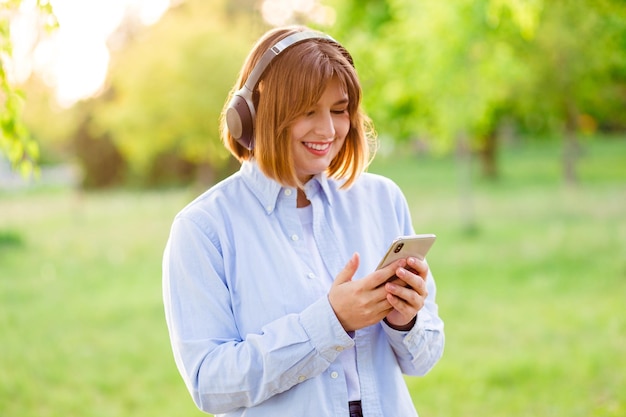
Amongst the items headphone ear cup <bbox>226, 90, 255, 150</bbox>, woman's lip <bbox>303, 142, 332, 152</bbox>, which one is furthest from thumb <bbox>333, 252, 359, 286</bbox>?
headphone ear cup <bbox>226, 90, 255, 150</bbox>

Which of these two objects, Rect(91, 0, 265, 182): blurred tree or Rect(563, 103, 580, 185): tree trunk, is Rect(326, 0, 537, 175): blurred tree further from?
Rect(563, 103, 580, 185): tree trunk

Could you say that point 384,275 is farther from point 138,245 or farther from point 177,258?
point 138,245

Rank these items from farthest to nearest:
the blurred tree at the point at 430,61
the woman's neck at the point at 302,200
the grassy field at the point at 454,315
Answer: the blurred tree at the point at 430,61
the grassy field at the point at 454,315
the woman's neck at the point at 302,200

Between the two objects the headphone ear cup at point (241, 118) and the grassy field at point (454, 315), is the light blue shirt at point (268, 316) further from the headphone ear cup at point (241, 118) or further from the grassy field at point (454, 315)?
the grassy field at point (454, 315)

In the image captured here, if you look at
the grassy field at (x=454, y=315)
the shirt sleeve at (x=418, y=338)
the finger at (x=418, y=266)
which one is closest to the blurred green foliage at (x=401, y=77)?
the grassy field at (x=454, y=315)

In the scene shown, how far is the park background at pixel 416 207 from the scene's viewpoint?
6191 millimetres

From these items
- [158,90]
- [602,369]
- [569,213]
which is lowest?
[602,369]

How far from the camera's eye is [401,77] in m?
12.4

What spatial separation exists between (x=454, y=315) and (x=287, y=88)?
6.91 meters

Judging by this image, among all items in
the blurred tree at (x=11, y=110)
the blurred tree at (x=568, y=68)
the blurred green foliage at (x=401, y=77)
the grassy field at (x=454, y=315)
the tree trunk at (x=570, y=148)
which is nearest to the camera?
the blurred tree at (x=11, y=110)

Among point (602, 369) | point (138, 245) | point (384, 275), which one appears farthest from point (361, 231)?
point (138, 245)

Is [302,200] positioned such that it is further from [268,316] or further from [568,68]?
[568,68]

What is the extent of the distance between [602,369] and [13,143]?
16.2 ft

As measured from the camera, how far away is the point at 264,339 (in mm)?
1835
